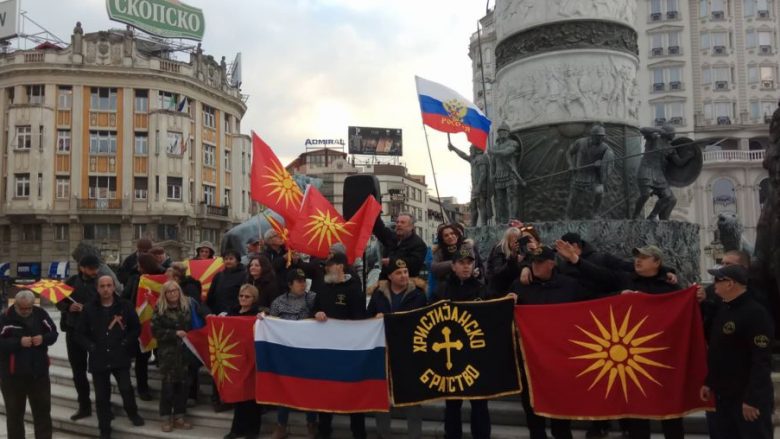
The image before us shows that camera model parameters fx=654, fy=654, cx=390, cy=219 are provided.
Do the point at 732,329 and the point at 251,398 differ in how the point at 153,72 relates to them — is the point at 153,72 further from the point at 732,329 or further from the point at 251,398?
the point at 732,329

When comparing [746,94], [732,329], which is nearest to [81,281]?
[732,329]

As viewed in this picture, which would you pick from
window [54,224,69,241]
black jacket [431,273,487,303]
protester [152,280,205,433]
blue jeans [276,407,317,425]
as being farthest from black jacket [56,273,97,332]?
window [54,224,69,241]

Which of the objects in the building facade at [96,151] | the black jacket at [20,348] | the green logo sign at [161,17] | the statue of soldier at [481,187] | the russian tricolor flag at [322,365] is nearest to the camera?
the russian tricolor flag at [322,365]

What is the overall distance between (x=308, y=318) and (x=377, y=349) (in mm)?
932

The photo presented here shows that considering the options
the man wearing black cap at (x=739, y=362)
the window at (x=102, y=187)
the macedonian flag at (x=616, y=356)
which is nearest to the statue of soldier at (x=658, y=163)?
the macedonian flag at (x=616, y=356)

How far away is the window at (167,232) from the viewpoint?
5394cm

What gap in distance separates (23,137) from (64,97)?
4.46m

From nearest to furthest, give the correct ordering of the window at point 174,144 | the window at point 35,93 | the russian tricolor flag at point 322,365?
1. the russian tricolor flag at point 322,365
2. the window at point 35,93
3. the window at point 174,144

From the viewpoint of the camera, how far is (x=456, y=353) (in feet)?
20.7

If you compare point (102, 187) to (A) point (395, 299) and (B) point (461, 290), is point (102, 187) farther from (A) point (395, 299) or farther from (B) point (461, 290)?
(B) point (461, 290)

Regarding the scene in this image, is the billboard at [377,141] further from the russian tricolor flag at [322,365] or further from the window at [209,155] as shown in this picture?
the russian tricolor flag at [322,365]

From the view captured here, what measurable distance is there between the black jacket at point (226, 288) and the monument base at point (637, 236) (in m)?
4.66

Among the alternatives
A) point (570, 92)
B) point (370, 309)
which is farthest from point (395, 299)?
point (570, 92)

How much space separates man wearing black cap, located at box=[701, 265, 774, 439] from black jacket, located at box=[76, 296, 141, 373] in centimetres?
619
